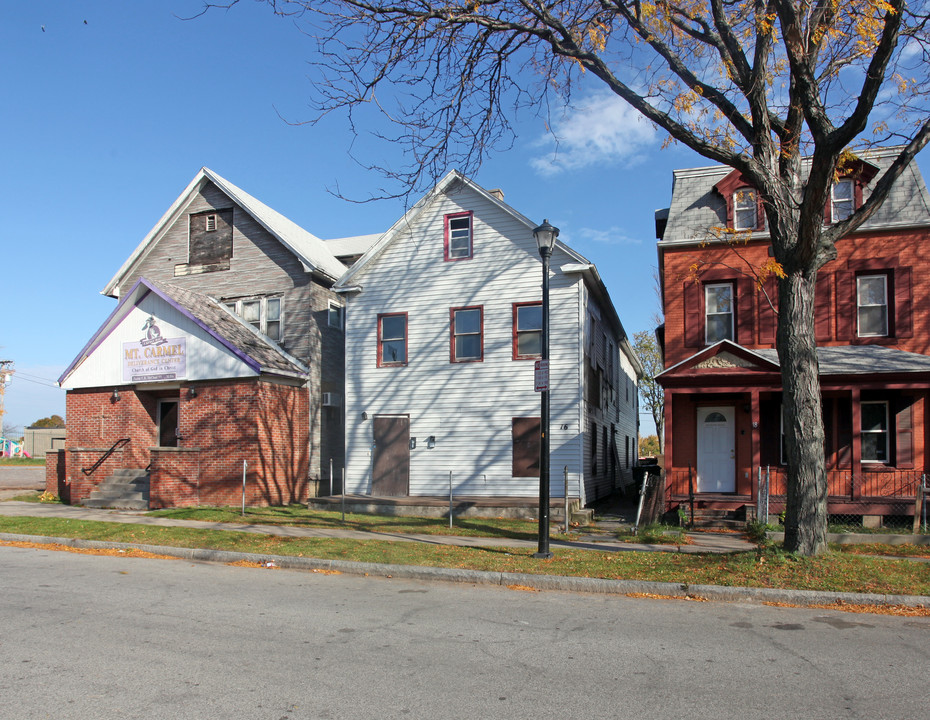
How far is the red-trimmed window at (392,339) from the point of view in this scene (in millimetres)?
20609

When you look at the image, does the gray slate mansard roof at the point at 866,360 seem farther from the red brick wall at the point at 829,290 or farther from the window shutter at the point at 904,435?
the window shutter at the point at 904,435

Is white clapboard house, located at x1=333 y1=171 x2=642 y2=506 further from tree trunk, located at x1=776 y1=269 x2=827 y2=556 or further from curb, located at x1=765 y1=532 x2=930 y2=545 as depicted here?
tree trunk, located at x1=776 y1=269 x2=827 y2=556

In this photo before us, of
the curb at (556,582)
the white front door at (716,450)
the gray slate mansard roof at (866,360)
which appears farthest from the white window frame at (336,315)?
the gray slate mansard roof at (866,360)

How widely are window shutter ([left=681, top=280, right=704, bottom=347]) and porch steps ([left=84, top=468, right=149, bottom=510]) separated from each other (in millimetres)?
14713

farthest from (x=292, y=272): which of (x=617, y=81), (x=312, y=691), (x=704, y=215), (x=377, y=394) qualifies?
(x=312, y=691)

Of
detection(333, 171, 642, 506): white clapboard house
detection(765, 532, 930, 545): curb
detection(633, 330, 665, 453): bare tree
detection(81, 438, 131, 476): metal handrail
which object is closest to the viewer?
detection(765, 532, 930, 545): curb

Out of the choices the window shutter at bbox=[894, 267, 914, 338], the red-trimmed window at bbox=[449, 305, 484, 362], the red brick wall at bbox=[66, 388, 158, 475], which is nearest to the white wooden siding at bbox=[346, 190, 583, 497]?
the red-trimmed window at bbox=[449, 305, 484, 362]

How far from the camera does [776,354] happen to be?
1775 centimetres

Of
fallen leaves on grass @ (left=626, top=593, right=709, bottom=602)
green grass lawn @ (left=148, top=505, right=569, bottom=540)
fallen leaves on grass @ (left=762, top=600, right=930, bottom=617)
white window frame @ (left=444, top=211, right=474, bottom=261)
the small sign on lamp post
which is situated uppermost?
white window frame @ (left=444, top=211, right=474, bottom=261)

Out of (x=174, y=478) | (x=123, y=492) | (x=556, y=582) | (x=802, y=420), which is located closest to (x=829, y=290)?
(x=802, y=420)

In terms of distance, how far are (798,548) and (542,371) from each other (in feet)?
14.5

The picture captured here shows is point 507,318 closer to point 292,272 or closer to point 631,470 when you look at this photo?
point 292,272

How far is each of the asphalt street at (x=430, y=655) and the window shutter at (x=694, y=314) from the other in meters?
10.7

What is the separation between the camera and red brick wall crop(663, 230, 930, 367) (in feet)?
56.3
